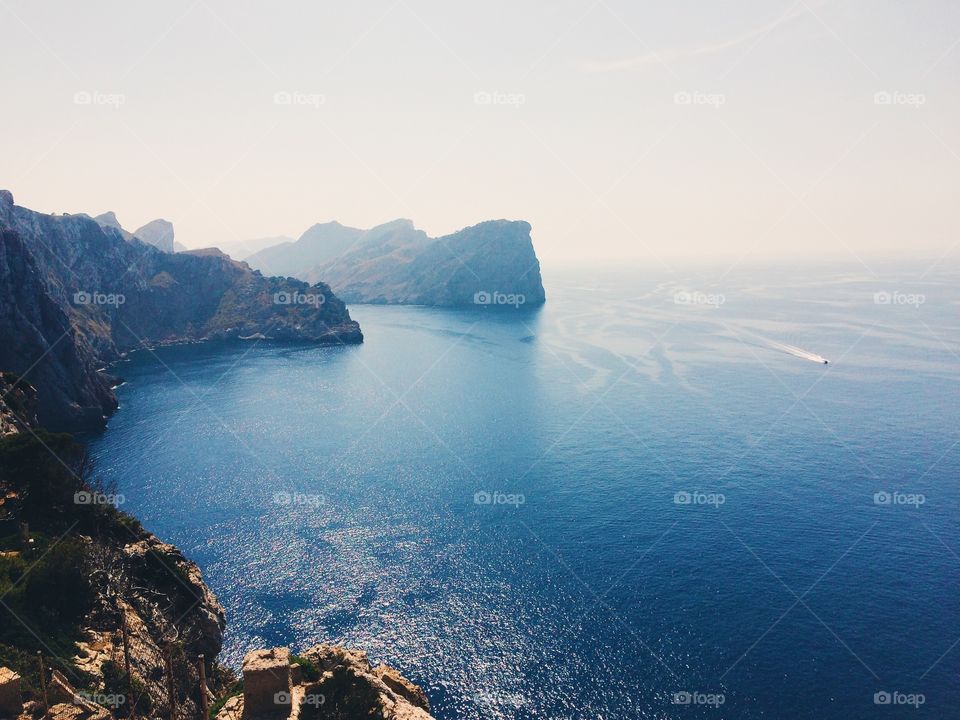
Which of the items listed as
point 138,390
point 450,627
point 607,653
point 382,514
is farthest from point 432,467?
point 138,390

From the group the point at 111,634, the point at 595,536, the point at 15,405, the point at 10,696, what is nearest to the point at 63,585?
the point at 111,634

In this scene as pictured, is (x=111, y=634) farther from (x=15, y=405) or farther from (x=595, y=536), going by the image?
(x=595, y=536)

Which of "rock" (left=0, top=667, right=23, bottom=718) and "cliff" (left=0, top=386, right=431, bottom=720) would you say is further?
"cliff" (left=0, top=386, right=431, bottom=720)

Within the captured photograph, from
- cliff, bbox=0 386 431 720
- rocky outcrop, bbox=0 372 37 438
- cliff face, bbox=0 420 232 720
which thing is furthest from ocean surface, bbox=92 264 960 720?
rocky outcrop, bbox=0 372 37 438

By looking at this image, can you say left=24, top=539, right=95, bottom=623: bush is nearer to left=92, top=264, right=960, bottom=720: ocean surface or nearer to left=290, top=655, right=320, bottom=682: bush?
left=290, top=655, right=320, bottom=682: bush

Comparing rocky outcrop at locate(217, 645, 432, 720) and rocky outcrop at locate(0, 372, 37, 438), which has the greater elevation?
rocky outcrop at locate(0, 372, 37, 438)
